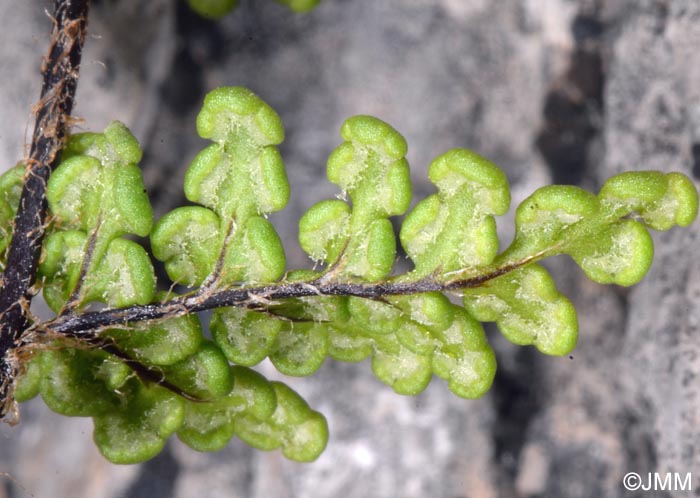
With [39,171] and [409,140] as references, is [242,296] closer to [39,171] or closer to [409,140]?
[39,171]

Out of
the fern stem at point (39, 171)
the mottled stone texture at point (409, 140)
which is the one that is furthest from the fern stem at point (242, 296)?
the mottled stone texture at point (409, 140)

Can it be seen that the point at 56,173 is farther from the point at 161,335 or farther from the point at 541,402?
the point at 541,402

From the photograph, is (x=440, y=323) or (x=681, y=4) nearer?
(x=440, y=323)

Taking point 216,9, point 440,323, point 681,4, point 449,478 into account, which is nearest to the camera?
point 440,323

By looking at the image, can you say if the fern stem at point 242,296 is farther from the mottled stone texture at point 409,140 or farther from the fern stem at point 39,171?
the mottled stone texture at point 409,140

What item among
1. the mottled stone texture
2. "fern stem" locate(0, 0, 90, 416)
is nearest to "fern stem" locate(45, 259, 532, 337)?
"fern stem" locate(0, 0, 90, 416)

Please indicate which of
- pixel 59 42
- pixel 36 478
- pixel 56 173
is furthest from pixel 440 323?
pixel 36 478

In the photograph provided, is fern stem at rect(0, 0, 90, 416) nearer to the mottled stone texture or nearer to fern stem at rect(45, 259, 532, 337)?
fern stem at rect(45, 259, 532, 337)
